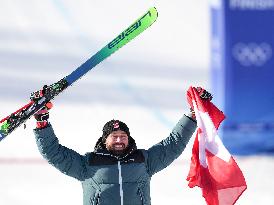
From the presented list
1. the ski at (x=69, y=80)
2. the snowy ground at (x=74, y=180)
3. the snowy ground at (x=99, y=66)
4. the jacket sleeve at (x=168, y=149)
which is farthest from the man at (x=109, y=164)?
the snowy ground at (x=99, y=66)

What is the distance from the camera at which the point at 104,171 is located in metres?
4.48

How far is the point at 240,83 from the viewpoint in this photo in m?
8.05

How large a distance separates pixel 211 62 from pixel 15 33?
198 cm

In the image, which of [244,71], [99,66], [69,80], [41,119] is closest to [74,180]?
[99,66]

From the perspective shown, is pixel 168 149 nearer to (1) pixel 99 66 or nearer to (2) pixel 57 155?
(2) pixel 57 155

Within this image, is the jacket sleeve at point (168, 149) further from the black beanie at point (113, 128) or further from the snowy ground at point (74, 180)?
the snowy ground at point (74, 180)

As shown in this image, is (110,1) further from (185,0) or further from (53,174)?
(53,174)

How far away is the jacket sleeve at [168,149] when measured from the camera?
4.64 metres

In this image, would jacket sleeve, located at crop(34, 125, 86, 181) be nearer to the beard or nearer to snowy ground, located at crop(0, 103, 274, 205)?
the beard

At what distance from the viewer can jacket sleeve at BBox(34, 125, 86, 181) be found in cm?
442

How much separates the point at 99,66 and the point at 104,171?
376 cm

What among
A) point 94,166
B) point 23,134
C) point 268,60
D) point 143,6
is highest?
point 143,6

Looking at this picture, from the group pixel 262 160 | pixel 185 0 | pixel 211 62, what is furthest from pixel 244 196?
pixel 185 0

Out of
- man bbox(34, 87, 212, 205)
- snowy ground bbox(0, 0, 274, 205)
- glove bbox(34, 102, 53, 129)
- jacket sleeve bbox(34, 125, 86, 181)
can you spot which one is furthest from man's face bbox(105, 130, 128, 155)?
snowy ground bbox(0, 0, 274, 205)
